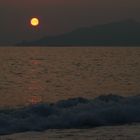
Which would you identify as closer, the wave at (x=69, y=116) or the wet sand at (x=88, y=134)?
the wet sand at (x=88, y=134)

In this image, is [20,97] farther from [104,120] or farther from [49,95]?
[104,120]

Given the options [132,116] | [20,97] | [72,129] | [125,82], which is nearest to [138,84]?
[125,82]

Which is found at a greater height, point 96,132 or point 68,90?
point 68,90

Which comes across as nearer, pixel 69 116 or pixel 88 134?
pixel 88 134

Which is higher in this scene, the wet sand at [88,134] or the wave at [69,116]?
the wave at [69,116]

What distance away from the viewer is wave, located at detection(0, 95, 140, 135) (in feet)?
69.3

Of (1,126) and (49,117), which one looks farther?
(49,117)

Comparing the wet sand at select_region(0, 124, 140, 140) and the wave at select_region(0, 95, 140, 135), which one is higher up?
the wave at select_region(0, 95, 140, 135)

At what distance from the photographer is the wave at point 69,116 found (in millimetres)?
21125

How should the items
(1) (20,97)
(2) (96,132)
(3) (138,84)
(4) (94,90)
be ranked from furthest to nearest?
(3) (138,84)
(4) (94,90)
(1) (20,97)
(2) (96,132)

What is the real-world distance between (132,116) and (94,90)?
1575 cm

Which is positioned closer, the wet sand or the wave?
the wet sand

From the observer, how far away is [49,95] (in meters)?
36.8

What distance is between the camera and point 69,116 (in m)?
22.5
